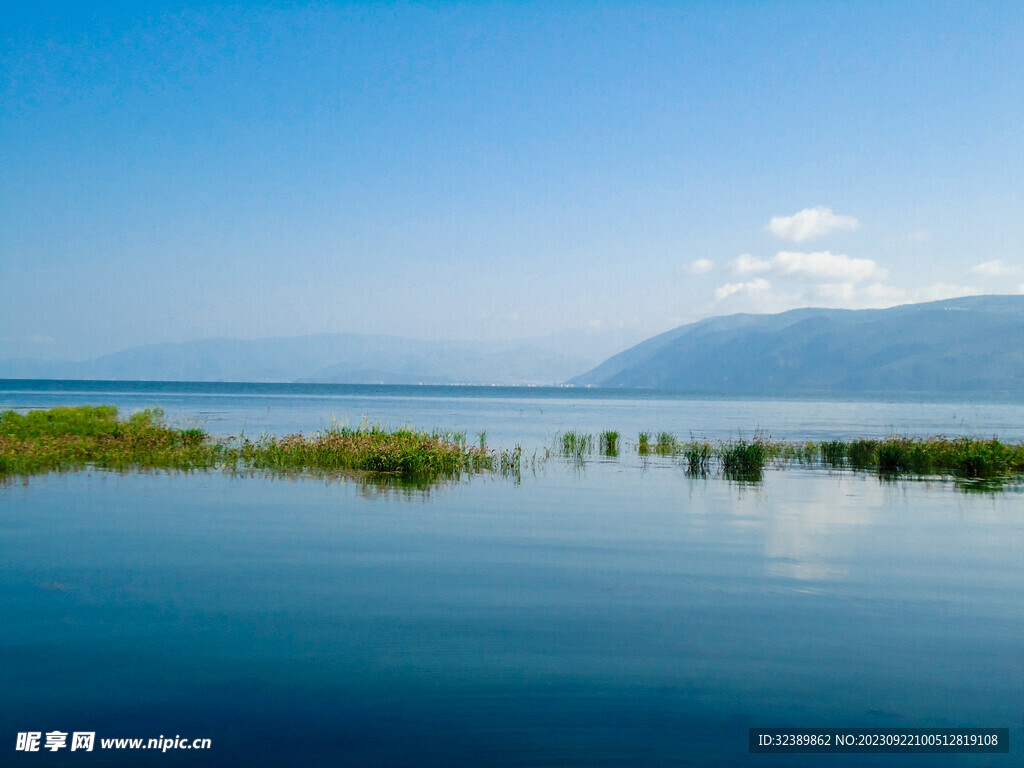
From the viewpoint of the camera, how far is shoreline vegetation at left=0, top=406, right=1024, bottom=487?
1067 inches

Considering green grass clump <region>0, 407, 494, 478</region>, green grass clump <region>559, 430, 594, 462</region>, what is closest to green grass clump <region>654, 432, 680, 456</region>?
green grass clump <region>559, 430, 594, 462</region>

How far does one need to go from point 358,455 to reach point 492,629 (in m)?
18.2

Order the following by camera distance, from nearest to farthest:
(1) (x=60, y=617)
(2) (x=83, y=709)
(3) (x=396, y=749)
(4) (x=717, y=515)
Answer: (3) (x=396, y=749)
(2) (x=83, y=709)
(1) (x=60, y=617)
(4) (x=717, y=515)

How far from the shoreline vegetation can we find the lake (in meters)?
7.37

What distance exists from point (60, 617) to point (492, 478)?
55.6 feet

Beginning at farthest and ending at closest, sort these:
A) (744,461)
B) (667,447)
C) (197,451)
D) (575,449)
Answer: (667,447), (575,449), (744,461), (197,451)

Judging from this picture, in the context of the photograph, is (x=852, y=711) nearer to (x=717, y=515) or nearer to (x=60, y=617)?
(x=60, y=617)

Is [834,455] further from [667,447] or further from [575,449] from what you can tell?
[575,449]

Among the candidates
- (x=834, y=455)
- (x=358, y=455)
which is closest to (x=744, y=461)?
(x=834, y=455)

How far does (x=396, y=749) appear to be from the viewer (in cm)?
718

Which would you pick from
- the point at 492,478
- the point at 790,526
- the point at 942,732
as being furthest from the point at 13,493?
the point at 942,732

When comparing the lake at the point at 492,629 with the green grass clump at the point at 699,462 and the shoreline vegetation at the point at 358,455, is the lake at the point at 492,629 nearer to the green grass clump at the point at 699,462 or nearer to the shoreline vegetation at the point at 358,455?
the shoreline vegetation at the point at 358,455

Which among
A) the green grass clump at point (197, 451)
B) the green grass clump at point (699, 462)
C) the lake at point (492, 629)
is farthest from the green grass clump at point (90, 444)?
the green grass clump at point (699, 462)

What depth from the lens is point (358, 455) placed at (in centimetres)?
2786
